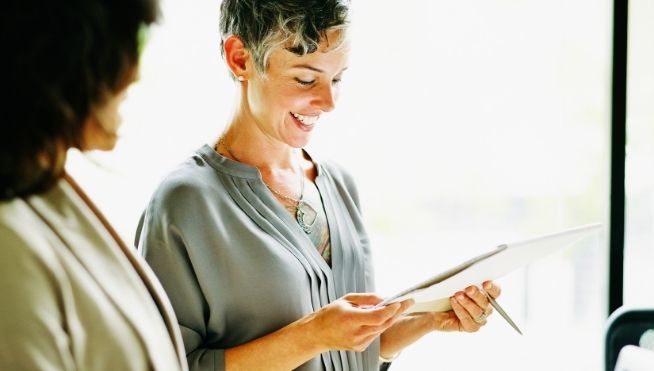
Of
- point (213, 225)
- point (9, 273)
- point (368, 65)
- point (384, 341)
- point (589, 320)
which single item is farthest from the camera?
point (589, 320)

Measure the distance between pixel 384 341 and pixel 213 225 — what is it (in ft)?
1.62

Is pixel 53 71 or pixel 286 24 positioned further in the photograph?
pixel 286 24

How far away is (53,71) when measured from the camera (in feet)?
1.93

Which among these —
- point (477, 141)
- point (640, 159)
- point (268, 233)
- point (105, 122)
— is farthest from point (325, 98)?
point (477, 141)

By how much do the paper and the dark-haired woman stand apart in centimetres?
47

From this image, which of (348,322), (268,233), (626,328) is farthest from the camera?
(626,328)

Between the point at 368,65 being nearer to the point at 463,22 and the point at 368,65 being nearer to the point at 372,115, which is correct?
the point at 372,115

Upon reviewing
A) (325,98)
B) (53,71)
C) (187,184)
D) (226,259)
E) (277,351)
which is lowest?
(277,351)

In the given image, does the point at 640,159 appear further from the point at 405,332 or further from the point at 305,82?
the point at 305,82

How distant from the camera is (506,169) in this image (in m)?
2.75

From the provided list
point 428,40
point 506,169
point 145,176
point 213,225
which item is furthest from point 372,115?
point 213,225

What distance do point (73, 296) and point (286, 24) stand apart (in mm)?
645

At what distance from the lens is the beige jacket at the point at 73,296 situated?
593 mm

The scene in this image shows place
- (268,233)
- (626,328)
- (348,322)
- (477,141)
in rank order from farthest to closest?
(477,141), (626,328), (268,233), (348,322)
